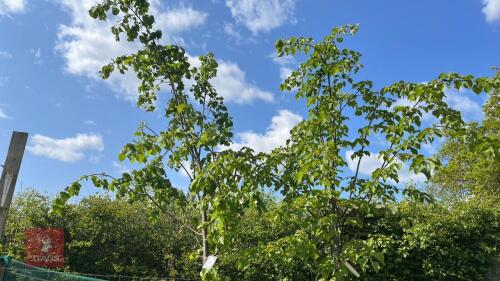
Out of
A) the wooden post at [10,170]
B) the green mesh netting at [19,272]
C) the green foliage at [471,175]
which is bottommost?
the green mesh netting at [19,272]

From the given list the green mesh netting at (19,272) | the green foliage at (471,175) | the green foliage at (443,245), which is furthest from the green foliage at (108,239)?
the green foliage at (471,175)

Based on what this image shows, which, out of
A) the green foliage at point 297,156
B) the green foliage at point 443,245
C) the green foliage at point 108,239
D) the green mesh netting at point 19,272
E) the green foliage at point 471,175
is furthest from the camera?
the green foliage at point 471,175

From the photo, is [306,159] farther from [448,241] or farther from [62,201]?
[448,241]

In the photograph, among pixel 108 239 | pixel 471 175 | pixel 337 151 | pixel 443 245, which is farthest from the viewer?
pixel 471 175

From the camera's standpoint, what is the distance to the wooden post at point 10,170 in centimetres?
356

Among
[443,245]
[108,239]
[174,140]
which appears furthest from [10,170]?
[443,245]

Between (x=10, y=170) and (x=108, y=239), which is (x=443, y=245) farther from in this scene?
(x=10, y=170)

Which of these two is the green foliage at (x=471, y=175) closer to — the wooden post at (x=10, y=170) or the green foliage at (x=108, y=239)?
the green foliage at (x=108, y=239)

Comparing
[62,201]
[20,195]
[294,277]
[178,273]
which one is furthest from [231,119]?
[20,195]

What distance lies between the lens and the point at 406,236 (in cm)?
710

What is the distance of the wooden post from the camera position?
3.56 metres

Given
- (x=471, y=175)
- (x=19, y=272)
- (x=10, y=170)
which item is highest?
(x=471, y=175)

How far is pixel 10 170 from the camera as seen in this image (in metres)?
3.57

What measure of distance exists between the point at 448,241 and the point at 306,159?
16.3 feet
